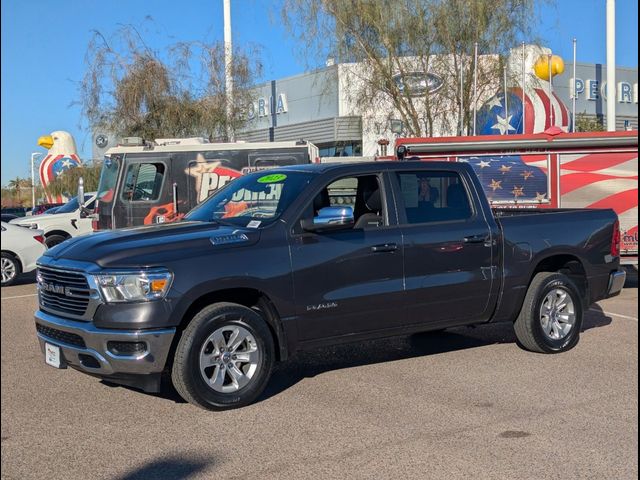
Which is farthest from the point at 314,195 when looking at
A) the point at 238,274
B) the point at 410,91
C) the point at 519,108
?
the point at 519,108

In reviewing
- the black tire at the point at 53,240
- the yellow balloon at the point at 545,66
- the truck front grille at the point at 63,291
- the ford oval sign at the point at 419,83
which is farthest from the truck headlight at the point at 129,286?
the yellow balloon at the point at 545,66

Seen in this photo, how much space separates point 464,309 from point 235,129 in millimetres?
17296

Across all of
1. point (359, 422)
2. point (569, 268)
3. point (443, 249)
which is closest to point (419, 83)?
point (569, 268)

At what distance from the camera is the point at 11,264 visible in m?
14.3

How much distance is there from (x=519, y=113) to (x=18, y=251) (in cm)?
1389

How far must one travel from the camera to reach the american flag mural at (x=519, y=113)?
20.8 metres

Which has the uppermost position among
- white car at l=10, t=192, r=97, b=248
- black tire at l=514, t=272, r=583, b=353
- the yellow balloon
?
the yellow balloon

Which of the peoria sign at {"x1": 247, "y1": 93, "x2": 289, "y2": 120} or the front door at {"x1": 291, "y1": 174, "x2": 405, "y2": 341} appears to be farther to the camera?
the peoria sign at {"x1": 247, "y1": 93, "x2": 289, "y2": 120}

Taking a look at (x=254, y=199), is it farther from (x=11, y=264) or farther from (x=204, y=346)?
(x=11, y=264)

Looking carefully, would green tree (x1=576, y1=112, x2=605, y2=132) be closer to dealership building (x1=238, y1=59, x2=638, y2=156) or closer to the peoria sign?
dealership building (x1=238, y1=59, x2=638, y2=156)

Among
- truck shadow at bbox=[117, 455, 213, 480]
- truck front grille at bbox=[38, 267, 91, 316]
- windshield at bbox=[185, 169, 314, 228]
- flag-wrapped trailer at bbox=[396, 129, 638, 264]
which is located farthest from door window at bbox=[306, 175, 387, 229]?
flag-wrapped trailer at bbox=[396, 129, 638, 264]

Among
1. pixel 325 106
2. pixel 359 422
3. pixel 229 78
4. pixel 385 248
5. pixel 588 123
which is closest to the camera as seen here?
pixel 359 422

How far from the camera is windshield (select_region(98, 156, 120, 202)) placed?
1338 cm

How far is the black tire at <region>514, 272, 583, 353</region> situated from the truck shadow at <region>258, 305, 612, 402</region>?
59 cm
